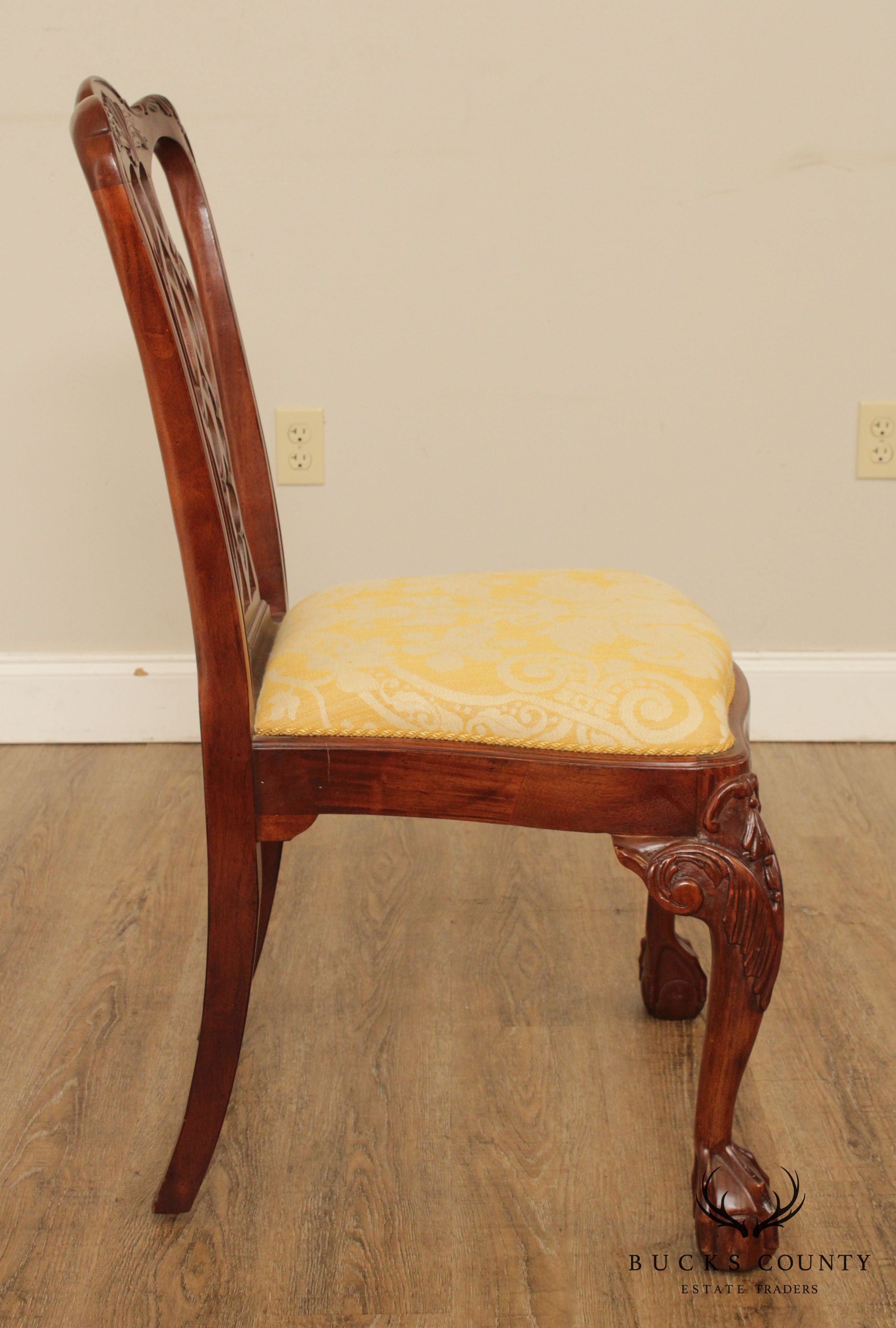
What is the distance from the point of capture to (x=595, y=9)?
5.42 ft

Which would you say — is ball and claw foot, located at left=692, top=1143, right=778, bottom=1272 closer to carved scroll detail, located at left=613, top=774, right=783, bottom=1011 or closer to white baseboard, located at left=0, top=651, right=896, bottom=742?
carved scroll detail, located at left=613, top=774, right=783, bottom=1011

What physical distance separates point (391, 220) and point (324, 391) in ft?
0.86

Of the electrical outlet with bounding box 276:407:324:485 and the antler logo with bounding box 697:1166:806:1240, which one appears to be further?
the electrical outlet with bounding box 276:407:324:485

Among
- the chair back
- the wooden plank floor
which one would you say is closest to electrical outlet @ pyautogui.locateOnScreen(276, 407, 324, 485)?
the wooden plank floor

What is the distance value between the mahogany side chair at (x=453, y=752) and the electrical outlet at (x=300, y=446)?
843 mm

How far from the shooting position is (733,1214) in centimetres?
88

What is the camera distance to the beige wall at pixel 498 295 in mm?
1671

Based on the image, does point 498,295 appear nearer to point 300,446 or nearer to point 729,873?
point 300,446

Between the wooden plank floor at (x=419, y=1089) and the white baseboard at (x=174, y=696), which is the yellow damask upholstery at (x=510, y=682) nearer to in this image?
the wooden plank floor at (x=419, y=1089)

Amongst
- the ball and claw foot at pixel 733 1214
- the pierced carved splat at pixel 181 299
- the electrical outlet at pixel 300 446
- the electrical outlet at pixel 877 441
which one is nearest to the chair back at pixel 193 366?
the pierced carved splat at pixel 181 299

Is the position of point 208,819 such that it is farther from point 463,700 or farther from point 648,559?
point 648,559

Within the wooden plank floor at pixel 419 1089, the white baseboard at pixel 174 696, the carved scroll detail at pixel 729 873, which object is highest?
the carved scroll detail at pixel 729 873

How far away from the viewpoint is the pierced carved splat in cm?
78

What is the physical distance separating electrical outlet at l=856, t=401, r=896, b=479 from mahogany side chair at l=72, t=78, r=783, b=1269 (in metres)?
1.01
